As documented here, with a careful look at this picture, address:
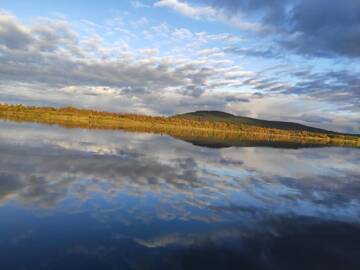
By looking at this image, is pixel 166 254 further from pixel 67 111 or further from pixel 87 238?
pixel 67 111

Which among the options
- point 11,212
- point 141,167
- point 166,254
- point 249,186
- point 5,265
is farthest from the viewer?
point 141,167

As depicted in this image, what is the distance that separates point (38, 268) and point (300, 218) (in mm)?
9097

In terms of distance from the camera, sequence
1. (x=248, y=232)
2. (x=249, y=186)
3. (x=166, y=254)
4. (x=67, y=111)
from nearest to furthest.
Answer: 1. (x=166, y=254)
2. (x=248, y=232)
3. (x=249, y=186)
4. (x=67, y=111)

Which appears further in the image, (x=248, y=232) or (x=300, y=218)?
(x=300, y=218)

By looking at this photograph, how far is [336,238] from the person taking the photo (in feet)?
33.8

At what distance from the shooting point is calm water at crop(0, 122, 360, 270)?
731 centimetres

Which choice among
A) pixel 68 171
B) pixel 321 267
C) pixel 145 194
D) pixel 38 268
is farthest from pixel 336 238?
pixel 68 171

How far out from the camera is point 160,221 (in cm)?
984

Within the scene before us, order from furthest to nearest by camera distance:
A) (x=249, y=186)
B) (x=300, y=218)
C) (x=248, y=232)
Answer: (x=249, y=186) → (x=300, y=218) → (x=248, y=232)

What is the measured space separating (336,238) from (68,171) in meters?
11.4

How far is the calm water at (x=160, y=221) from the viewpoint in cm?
731

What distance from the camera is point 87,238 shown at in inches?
313

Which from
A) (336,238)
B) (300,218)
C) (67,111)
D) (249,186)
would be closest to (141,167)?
(249,186)

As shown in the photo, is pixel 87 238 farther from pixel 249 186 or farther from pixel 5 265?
pixel 249 186
